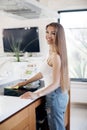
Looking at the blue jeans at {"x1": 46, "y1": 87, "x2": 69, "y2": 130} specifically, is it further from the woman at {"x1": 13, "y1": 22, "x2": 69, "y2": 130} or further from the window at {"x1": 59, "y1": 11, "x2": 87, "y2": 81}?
the window at {"x1": 59, "y1": 11, "x2": 87, "y2": 81}

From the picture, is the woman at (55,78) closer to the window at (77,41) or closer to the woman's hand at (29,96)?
the woman's hand at (29,96)

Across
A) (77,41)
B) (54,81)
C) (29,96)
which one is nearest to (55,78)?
(54,81)

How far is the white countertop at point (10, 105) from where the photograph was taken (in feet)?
5.04

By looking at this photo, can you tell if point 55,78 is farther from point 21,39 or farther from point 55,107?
point 21,39

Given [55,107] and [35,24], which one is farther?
[35,24]

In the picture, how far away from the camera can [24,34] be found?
210 inches

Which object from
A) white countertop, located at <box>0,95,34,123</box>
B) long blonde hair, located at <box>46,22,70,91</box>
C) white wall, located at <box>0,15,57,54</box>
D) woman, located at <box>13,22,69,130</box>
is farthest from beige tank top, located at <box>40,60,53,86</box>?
white wall, located at <box>0,15,57,54</box>

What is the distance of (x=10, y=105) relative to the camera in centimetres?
172

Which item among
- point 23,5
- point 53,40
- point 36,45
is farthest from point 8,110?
point 36,45

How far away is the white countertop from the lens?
5.04 feet

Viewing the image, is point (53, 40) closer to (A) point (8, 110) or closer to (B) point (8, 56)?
(A) point (8, 110)

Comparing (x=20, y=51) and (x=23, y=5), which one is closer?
(x=23, y=5)

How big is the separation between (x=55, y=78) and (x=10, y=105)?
1.54 ft

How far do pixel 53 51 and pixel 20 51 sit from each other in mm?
3498
